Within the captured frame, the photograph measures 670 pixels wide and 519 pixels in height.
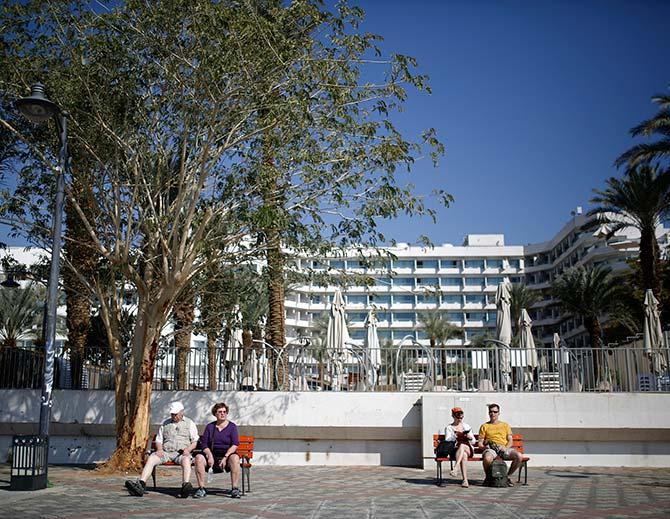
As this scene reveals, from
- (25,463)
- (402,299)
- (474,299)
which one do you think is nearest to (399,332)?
(402,299)

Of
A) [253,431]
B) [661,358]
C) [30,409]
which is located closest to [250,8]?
[253,431]

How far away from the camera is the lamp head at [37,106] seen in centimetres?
1206

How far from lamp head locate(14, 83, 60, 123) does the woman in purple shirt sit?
557 cm

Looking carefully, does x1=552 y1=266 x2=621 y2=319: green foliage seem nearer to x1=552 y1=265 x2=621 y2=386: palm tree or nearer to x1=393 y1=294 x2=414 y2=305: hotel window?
x1=552 y1=265 x2=621 y2=386: palm tree

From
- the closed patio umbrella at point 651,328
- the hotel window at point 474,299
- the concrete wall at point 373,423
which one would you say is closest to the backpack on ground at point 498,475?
the concrete wall at point 373,423

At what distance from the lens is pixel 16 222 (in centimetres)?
1734

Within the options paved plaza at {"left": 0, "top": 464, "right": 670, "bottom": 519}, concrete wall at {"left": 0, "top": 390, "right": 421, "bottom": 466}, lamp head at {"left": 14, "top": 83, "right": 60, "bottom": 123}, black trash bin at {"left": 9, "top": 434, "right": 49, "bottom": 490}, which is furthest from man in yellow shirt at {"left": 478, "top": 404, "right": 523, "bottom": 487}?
lamp head at {"left": 14, "top": 83, "right": 60, "bottom": 123}

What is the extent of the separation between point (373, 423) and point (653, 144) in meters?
19.9

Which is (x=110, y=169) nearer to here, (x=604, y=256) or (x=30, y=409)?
(x=30, y=409)

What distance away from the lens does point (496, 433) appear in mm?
13367

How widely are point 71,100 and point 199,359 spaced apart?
689 cm

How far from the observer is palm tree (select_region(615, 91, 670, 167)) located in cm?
2935

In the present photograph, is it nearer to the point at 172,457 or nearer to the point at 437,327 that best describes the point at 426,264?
the point at 437,327

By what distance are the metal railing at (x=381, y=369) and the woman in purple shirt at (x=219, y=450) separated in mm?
6052
